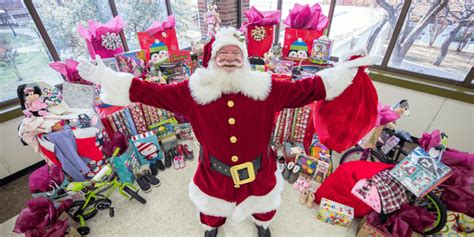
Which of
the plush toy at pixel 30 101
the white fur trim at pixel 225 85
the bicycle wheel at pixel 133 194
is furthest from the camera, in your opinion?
the bicycle wheel at pixel 133 194

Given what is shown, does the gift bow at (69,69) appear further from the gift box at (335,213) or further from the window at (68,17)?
the gift box at (335,213)

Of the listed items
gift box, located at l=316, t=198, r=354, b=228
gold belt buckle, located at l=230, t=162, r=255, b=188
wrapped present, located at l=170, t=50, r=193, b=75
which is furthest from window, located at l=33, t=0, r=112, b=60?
gift box, located at l=316, t=198, r=354, b=228

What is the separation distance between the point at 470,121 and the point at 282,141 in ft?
5.75

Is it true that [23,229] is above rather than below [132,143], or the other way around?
below

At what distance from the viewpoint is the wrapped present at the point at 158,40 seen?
84.2 inches

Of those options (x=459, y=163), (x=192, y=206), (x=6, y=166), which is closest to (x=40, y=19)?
(x=6, y=166)

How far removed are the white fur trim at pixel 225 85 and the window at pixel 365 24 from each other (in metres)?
1.97

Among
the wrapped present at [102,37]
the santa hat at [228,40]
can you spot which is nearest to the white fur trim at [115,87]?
the santa hat at [228,40]

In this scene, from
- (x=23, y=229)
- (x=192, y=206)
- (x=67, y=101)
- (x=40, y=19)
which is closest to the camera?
(x=23, y=229)

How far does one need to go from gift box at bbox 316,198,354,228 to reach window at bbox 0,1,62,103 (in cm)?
300

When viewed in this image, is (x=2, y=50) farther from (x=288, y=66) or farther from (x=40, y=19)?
(x=288, y=66)

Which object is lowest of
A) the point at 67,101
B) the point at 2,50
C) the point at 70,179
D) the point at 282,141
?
the point at 282,141

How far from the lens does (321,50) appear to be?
2.09m

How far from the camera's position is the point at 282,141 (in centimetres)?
236
